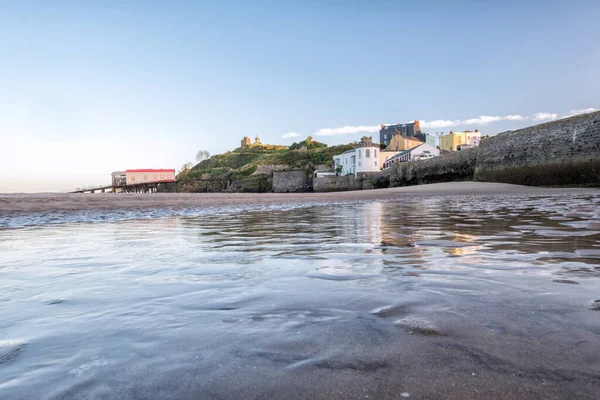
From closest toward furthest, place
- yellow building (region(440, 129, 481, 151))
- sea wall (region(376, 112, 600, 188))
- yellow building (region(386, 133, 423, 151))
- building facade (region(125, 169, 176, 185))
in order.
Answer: sea wall (region(376, 112, 600, 188)) → yellow building (region(440, 129, 481, 151)) → yellow building (region(386, 133, 423, 151)) → building facade (region(125, 169, 176, 185))

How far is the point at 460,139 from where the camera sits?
76.5 meters

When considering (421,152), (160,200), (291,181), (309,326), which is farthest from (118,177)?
(309,326)

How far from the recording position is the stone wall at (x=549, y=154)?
65.9 feet

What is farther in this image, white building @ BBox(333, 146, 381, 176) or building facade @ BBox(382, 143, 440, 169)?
white building @ BBox(333, 146, 381, 176)

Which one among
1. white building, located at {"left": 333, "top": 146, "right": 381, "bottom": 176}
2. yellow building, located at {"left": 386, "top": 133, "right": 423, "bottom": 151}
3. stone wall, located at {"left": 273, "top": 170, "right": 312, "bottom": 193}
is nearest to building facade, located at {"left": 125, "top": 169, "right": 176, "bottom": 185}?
stone wall, located at {"left": 273, "top": 170, "right": 312, "bottom": 193}

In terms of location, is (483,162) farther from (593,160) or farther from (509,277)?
(509,277)

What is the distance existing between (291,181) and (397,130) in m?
66.3

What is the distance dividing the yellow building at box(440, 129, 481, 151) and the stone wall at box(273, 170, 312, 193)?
98.4 feet

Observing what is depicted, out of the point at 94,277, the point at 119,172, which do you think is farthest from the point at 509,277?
the point at 119,172

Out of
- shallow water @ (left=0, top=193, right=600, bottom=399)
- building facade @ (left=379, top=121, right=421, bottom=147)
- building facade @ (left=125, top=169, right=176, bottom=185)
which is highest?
building facade @ (left=379, top=121, right=421, bottom=147)

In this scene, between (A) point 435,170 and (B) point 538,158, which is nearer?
(B) point 538,158

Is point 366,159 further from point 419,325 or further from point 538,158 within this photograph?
point 419,325

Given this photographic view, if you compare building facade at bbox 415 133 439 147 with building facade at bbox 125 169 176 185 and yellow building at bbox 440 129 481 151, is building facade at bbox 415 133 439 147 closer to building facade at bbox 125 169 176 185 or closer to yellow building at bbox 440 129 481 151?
yellow building at bbox 440 129 481 151

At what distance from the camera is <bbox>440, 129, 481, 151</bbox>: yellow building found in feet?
251
